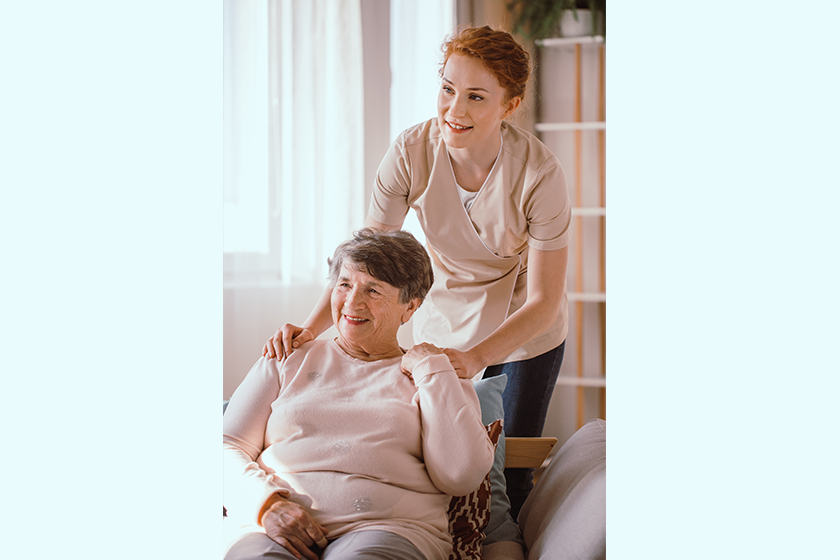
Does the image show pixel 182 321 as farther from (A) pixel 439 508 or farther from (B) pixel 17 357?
(A) pixel 439 508

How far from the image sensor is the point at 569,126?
121 centimetres

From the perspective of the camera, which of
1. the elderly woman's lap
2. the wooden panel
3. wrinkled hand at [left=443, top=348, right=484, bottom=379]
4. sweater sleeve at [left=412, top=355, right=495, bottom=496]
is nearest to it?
the elderly woman's lap

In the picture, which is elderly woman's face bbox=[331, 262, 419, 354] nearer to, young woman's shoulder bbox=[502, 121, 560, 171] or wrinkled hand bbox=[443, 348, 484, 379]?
wrinkled hand bbox=[443, 348, 484, 379]

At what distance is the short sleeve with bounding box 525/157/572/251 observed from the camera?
123cm

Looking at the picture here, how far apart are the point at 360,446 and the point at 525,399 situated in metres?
0.43

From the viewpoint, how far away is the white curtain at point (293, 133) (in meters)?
1.28

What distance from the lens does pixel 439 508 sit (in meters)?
1.13

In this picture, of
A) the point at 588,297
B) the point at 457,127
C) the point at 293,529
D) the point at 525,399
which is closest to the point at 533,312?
the point at 588,297

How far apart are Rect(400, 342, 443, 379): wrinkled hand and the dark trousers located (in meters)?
0.19

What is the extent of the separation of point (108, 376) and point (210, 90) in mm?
637

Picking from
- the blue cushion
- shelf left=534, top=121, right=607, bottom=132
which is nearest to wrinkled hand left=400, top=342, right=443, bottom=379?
the blue cushion

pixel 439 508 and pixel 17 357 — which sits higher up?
pixel 17 357
